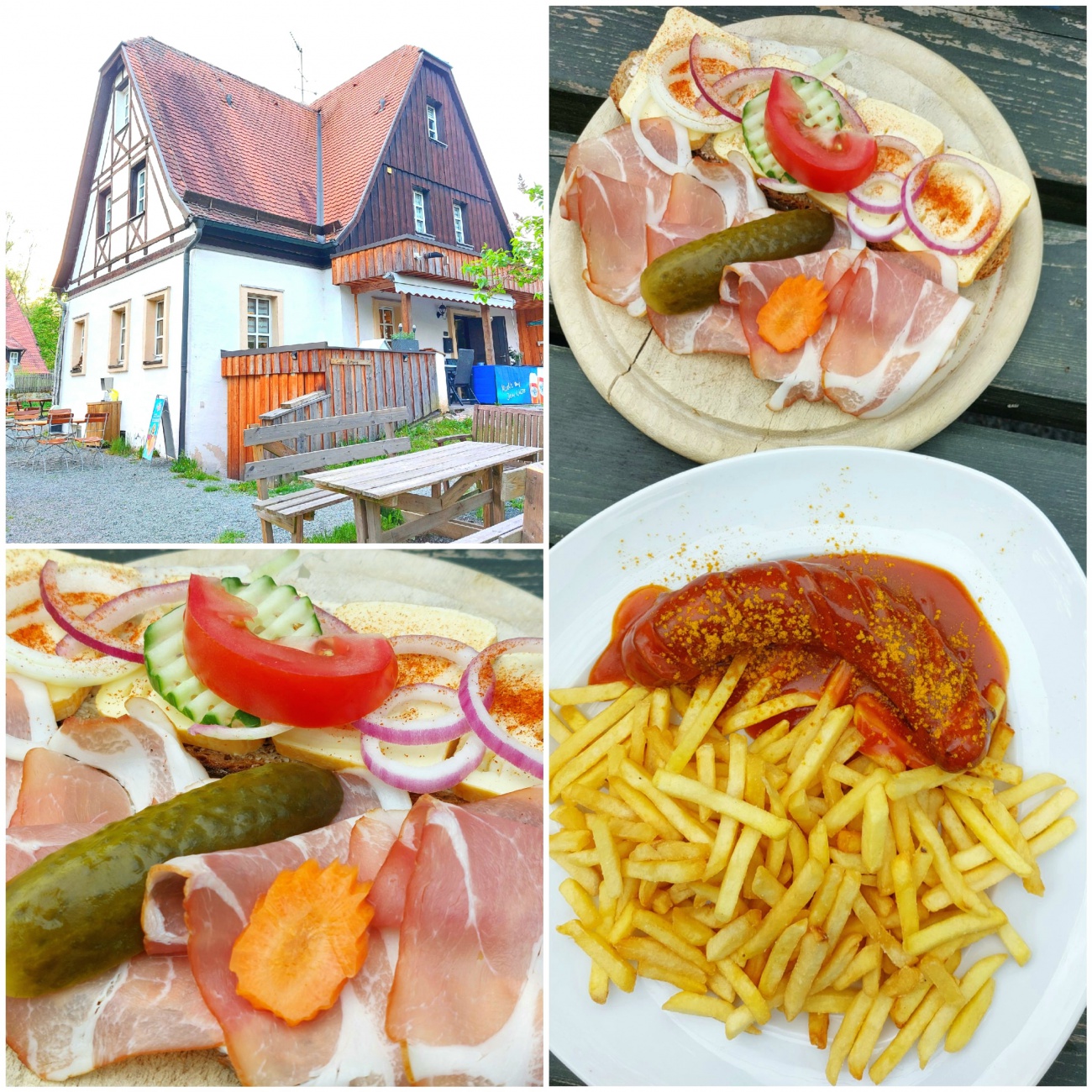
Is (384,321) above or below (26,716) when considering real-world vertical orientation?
above

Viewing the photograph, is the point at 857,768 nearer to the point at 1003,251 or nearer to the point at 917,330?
the point at 917,330

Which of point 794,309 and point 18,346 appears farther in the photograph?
point 18,346

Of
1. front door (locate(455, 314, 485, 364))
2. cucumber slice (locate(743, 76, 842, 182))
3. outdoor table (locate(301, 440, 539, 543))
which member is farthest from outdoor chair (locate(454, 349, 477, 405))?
cucumber slice (locate(743, 76, 842, 182))

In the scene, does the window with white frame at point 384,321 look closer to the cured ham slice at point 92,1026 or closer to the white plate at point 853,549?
the white plate at point 853,549

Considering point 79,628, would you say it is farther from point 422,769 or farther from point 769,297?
point 769,297

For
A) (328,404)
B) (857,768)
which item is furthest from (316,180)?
(857,768)

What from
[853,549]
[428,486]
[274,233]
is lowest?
[853,549]

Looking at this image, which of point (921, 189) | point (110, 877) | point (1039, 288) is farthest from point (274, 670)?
point (1039, 288)

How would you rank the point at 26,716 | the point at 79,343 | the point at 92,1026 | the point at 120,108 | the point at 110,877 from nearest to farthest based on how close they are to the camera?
the point at 110,877
the point at 92,1026
the point at 26,716
the point at 120,108
the point at 79,343
